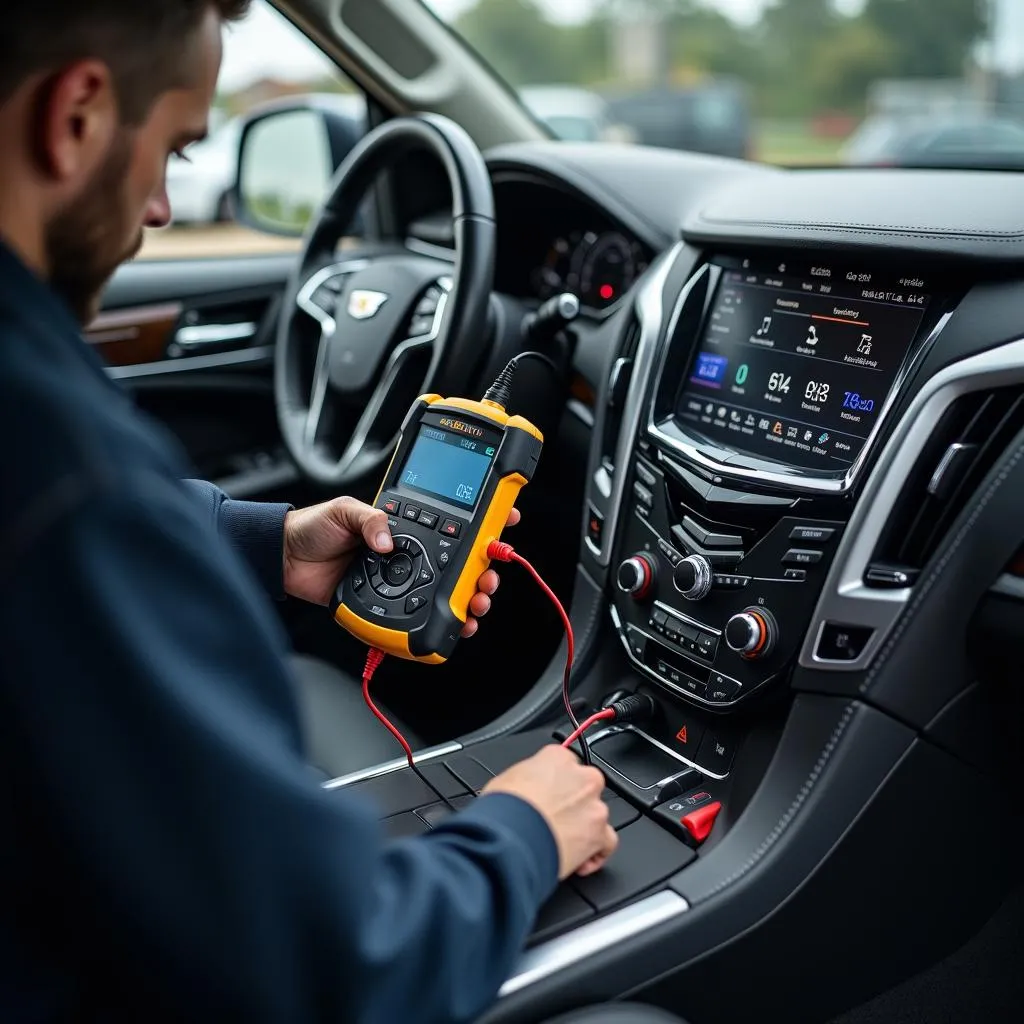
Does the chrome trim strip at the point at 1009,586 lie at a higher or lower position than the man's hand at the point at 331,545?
higher

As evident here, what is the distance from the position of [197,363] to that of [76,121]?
2.09m

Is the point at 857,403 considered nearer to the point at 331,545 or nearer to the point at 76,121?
the point at 331,545

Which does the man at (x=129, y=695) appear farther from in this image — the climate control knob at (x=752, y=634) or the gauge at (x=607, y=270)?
the gauge at (x=607, y=270)

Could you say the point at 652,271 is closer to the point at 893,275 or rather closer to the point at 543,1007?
the point at 893,275

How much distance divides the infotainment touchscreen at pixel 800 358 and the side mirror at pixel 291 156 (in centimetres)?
137

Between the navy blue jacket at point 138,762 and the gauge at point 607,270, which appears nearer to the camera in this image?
the navy blue jacket at point 138,762

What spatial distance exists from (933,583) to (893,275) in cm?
40

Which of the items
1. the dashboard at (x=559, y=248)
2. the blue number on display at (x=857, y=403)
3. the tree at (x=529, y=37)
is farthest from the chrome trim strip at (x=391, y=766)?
the tree at (x=529, y=37)

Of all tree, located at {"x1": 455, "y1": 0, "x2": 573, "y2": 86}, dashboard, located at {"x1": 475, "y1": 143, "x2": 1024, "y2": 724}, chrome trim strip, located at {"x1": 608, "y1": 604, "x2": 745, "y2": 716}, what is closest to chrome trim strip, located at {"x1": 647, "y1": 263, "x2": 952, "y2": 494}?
dashboard, located at {"x1": 475, "y1": 143, "x2": 1024, "y2": 724}

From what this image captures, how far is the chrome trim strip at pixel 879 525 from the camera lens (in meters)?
1.29

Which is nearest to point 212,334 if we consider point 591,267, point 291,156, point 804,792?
point 291,156

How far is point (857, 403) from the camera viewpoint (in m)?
1.41

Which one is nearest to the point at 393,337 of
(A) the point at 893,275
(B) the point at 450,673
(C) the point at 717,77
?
(B) the point at 450,673

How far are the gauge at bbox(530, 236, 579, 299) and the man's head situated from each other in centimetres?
139
